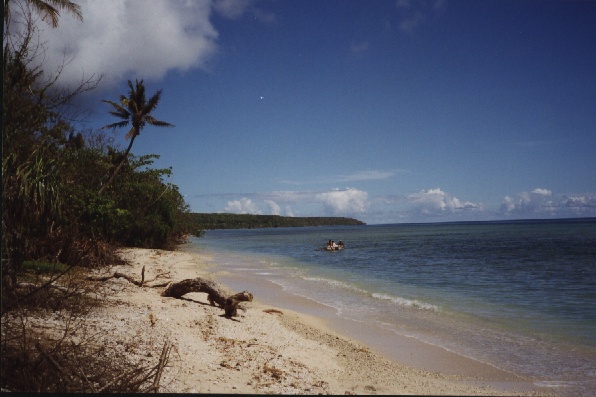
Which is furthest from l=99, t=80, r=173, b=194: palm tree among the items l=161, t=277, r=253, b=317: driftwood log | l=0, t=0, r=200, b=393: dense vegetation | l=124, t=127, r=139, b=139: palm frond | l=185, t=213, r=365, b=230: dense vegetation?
l=185, t=213, r=365, b=230: dense vegetation

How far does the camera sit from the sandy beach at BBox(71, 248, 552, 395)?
14.8 ft

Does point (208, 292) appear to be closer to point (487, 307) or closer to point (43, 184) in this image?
point (43, 184)

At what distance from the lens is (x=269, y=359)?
534 centimetres

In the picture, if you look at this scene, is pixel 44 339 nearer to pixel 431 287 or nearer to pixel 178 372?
pixel 178 372

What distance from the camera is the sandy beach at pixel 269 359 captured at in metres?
4.51

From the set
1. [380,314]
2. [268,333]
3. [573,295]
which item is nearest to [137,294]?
[268,333]

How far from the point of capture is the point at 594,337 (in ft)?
25.0

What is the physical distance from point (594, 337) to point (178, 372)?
8044 millimetres

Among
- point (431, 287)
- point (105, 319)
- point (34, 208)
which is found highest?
point (34, 208)

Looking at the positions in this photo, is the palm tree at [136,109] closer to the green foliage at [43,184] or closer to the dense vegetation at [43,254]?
the green foliage at [43,184]

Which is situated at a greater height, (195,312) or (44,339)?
(44,339)

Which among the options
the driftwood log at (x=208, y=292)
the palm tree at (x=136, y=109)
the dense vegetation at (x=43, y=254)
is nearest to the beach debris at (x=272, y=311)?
the driftwood log at (x=208, y=292)

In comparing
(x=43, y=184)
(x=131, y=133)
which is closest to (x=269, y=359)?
(x=43, y=184)

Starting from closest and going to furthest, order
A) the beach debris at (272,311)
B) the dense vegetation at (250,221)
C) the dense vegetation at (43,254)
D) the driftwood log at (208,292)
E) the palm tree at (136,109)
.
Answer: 1. the dense vegetation at (43,254)
2. the driftwood log at (208,292)
3. the beach debris at (272,311)
4. the palm tree at (136,109)
5. the dense vegetation at (250,221)
